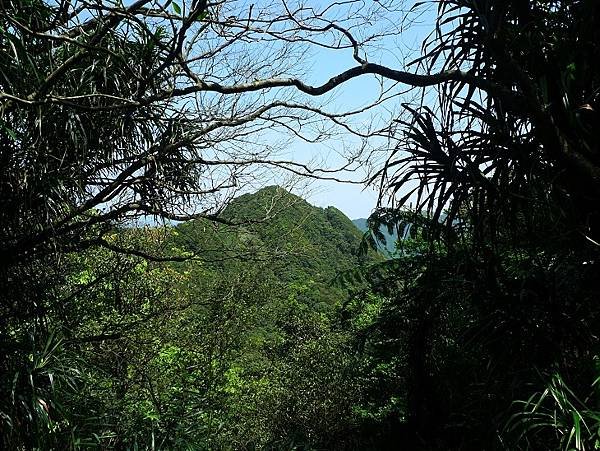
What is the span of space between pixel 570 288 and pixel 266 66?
1.90m

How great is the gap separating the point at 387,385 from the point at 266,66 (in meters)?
4.97

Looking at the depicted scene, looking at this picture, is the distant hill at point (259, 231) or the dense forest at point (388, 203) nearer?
the dense forest at point (388, 203)

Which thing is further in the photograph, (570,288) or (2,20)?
(570,288)

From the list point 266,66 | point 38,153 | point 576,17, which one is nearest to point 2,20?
point 38,153

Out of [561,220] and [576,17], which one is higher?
[576,17]

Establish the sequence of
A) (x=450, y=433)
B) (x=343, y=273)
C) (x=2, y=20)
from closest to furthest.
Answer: (x=2, y=20), (x=450, y=433), (x=343, y=273)

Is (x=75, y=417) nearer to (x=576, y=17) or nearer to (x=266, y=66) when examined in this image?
(x=266, y=66)

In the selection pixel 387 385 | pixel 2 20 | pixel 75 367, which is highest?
pixel 2 20

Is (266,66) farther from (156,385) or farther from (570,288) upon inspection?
(156,385)

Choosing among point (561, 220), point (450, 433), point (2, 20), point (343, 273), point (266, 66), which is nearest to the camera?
point (2, 20)

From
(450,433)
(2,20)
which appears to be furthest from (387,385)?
(2,20)

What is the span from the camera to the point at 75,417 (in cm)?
287

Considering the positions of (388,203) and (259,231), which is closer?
(388,203)

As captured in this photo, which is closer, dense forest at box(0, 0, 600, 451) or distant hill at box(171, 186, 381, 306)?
dense forest at box(0, 0, 600, 451)
